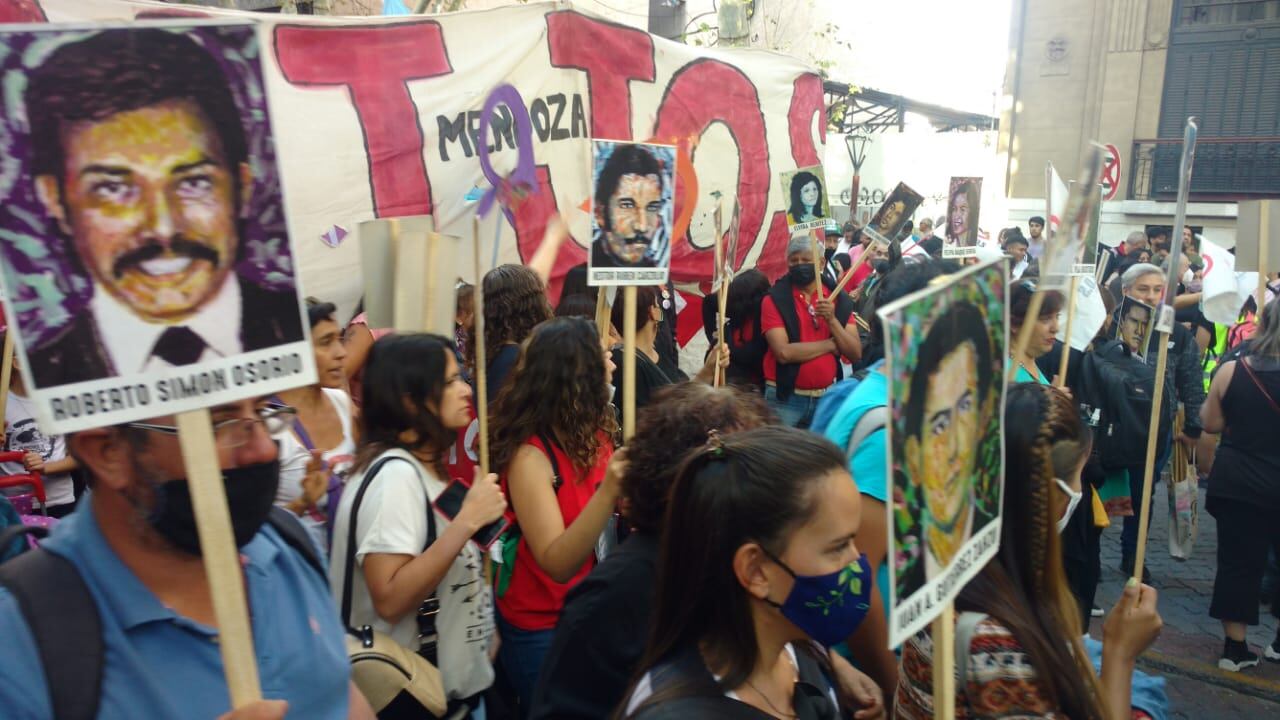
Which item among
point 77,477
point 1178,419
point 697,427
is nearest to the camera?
point 697,427

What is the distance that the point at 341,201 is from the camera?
16.3 feet

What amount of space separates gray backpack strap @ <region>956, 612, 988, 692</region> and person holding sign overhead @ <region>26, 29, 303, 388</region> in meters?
1.44

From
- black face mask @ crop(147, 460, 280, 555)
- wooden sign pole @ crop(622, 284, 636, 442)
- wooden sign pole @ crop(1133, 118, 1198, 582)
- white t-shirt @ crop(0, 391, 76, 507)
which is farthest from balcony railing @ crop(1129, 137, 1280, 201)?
black face mask @ crop(147, 460, 280, 555)

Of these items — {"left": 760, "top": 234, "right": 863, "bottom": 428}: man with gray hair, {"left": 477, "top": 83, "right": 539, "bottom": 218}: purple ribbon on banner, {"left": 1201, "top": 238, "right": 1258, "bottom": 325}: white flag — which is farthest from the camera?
{"left": 1201, "top": 238, "right": 1258, "bottom": 325}: white flag

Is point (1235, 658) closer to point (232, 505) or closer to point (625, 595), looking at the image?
point (625, 595)

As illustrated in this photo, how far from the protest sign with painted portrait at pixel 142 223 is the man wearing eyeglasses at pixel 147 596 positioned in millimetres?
155

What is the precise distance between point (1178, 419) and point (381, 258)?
594cm

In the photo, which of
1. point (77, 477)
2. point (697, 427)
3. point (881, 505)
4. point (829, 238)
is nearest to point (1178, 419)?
point (881, 505)

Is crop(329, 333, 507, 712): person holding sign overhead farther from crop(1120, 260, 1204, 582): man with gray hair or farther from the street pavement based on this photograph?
crop(1120, 260, 1204, 582): man with gray hair

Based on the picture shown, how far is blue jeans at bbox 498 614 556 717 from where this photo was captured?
2850 millimetres

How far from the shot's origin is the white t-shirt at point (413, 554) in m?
2.45

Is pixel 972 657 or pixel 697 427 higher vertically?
pixel 697 427

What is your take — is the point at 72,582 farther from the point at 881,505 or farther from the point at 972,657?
the point at 881,505

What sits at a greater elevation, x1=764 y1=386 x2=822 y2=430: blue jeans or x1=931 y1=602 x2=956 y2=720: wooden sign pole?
x1=931 y1=602 x2=956 y2=720: wooden sign pole
